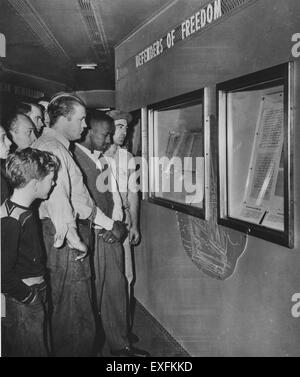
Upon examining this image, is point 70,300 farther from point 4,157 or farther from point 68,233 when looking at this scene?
point 4,157

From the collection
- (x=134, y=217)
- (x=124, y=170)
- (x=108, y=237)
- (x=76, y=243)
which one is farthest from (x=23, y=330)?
(x=124, y=170)

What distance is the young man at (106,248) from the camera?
2311 mm

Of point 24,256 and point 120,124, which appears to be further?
point 120,124

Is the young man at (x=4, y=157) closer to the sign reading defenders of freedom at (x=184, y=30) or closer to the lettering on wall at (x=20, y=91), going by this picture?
the lettering on wall at (x=20, y=91)

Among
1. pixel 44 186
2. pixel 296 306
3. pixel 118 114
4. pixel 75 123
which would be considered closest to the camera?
pixel 296 306

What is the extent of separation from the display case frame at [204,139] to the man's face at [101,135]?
297 mm

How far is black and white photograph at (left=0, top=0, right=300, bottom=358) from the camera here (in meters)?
1.99

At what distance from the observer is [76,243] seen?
7.50 feet

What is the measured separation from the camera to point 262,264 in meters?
1.92

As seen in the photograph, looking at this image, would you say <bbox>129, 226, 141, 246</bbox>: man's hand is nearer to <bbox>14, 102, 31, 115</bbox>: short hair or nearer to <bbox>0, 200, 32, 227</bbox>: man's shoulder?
<bbox>0, 200, 32, 227</bbox>: man's shoulder

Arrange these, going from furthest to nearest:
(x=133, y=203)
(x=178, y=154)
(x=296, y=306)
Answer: (x=178, y=154), (x=133, y=203), (x=296, y=306)

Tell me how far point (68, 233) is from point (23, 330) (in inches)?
20.9

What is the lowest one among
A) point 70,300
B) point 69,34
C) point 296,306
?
point 70,300
